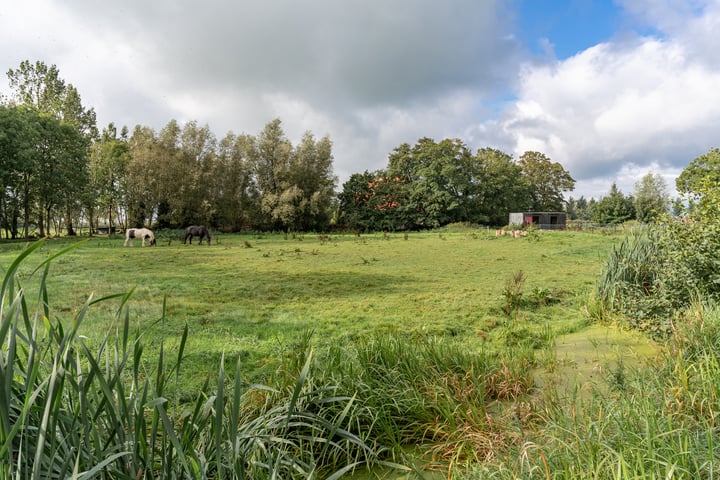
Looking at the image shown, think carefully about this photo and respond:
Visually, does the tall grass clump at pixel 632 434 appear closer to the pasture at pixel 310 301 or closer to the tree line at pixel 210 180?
the pasture at pixel 310 301

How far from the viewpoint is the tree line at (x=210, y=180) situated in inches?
997

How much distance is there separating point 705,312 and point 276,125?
38.8 metres

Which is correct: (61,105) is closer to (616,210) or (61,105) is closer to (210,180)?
(210,180)

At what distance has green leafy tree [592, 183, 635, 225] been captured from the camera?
52.1 metres

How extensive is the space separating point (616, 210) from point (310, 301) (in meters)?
58.6

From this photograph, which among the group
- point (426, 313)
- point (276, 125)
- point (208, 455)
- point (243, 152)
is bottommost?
point (426, 313)

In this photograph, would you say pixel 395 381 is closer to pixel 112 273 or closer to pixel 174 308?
pixel 174 308

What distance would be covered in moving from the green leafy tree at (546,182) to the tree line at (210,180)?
178 inches

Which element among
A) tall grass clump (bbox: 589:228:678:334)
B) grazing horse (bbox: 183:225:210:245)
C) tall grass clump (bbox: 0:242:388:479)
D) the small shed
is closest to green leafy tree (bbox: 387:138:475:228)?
the small shed

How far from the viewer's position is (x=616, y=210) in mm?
52781

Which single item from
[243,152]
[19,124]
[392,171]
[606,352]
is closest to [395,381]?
[606,352]

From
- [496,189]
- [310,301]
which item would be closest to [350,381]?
[310,301]

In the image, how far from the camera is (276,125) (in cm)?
3862

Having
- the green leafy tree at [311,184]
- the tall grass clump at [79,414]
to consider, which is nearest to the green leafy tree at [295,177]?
the green leafy tree at [311,184]
